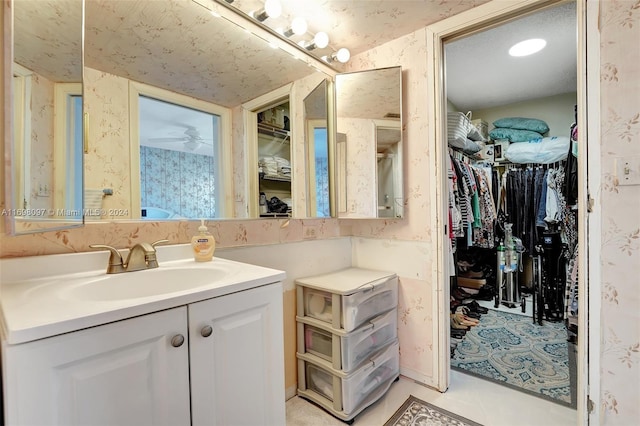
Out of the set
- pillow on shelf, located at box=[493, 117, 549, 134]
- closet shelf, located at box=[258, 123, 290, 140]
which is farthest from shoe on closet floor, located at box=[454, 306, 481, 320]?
closet shelf, located at box=[258, 123, 290, 140]

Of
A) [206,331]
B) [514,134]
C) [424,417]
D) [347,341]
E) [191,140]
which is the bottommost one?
[424,417]

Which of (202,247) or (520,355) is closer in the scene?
(202,247)

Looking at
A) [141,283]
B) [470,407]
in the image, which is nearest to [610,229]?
[470,407]

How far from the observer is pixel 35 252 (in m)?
0.95

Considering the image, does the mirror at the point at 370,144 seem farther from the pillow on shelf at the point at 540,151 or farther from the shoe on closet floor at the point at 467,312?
the pillow on shelf at the point at 540,151

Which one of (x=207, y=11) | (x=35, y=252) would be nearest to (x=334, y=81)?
A: (x=207, y=11)

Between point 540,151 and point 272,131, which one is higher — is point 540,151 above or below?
above

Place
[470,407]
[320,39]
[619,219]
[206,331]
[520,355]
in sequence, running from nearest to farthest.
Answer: [206,331] → [619,219] → [470,407] → [320,39] → [520,355]

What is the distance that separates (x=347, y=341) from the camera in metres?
1.50

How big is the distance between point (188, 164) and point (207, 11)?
73cm

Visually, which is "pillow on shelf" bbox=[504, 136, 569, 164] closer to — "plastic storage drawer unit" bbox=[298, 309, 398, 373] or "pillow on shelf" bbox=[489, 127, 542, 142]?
"pillow on shelf" bbox=[489, 127, 542, 142]

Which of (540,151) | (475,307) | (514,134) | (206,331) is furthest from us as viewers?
(514,134)

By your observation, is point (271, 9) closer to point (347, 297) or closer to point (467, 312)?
point (347, 297)

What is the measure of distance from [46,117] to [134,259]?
0.50 metres
